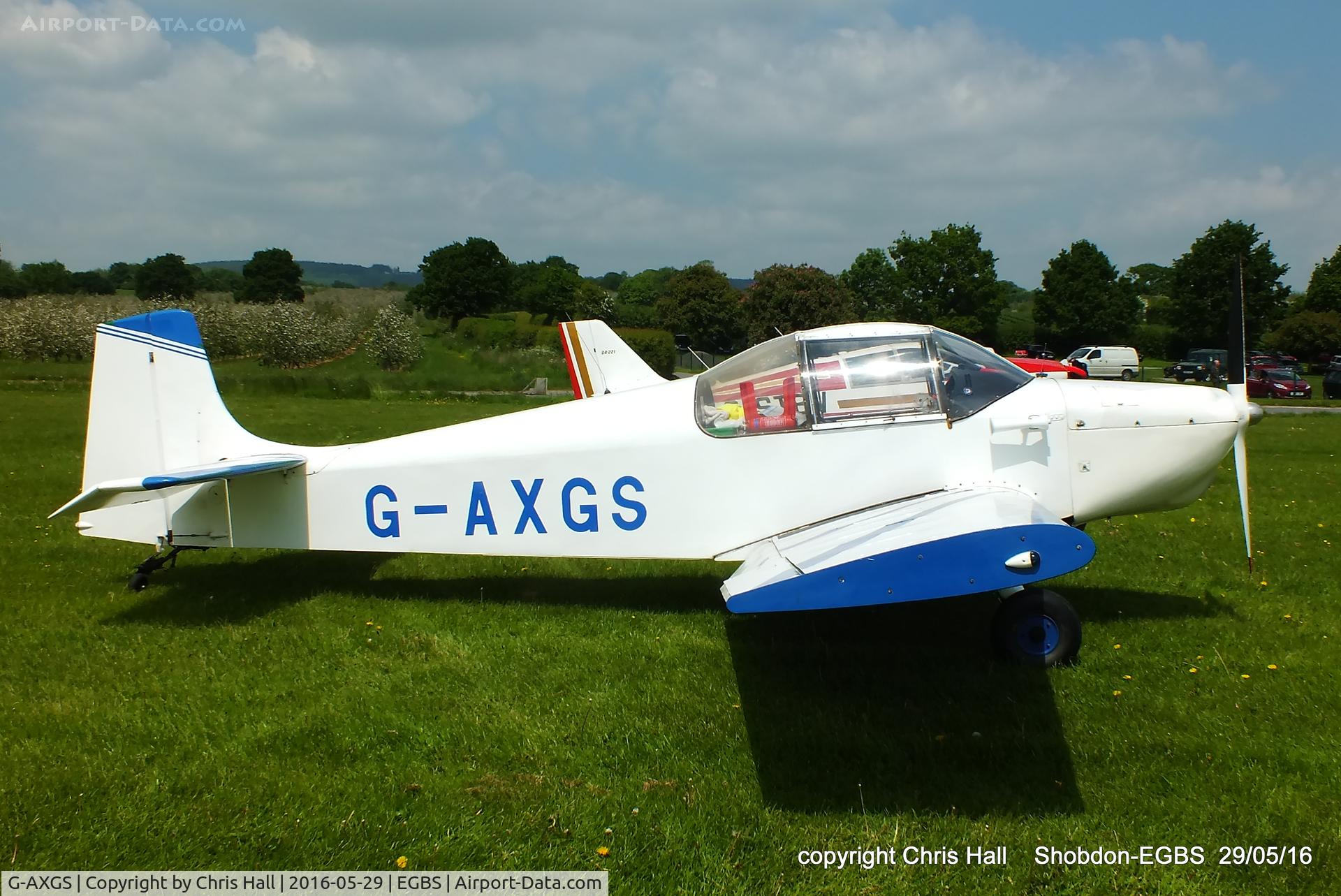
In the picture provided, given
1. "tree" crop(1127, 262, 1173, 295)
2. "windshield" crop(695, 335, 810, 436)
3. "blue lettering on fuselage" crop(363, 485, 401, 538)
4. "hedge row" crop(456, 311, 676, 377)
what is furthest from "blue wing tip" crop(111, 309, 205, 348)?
"tree" crop(1127, 262, 1173, 295)

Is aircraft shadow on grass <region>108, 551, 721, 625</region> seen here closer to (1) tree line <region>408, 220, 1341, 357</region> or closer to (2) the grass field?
(2) the grass field

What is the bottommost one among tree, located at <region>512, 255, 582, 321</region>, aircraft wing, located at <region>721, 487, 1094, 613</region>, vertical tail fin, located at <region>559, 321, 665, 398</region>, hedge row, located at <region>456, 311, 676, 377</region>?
aircraft wing, located at <region>721, 487, 1094, 613</region>

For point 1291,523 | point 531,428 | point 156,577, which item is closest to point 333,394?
point 156,577

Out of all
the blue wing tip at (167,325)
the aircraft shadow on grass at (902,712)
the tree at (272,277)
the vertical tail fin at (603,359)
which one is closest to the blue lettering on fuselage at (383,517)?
the blue wing tip at (167,325)

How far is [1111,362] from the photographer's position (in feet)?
148

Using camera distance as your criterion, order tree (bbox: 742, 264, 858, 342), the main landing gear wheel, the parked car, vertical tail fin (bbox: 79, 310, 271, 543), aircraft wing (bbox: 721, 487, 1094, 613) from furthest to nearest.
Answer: tree (bbox: 742, 264, 858, 342) < the parked car < vertical tail fin (bbox: 79, 310, 271, 543) < the main landing gear wheel < aircraft wing (bbox: 721, 487, 1094, 613)

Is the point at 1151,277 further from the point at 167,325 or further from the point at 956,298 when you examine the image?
the point at 167,325

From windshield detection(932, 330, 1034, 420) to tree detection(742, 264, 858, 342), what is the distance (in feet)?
120

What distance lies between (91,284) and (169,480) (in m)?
83.2

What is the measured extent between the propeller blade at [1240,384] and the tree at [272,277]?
65.9 metres

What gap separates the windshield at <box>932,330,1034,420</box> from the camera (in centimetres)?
514

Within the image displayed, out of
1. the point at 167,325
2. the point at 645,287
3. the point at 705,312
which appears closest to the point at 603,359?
the point at 167,325

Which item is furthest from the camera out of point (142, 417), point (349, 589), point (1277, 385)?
point (1277, 385)

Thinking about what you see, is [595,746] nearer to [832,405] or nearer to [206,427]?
[832,405]
